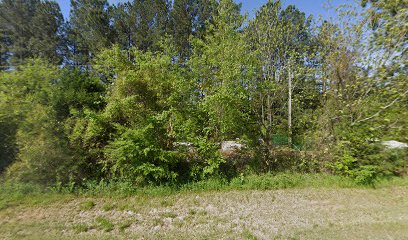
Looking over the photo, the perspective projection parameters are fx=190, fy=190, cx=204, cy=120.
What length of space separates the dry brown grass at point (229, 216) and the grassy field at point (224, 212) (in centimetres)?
2

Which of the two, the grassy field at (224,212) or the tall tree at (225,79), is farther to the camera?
the tall tree at (225,79)

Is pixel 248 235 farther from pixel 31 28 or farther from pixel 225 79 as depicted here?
pixel 31 28

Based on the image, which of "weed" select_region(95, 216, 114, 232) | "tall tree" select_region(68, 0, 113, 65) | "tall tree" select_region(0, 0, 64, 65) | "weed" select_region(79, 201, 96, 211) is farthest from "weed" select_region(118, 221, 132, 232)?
"tall tree" select_region(0, 0, 64, 65)

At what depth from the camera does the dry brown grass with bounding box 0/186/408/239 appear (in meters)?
3.70

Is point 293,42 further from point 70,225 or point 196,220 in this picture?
point 70,225

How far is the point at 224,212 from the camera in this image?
4.59 meters

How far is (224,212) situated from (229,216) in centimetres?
21

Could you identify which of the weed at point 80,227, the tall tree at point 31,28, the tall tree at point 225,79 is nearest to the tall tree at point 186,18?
the tall tree at point 225,79

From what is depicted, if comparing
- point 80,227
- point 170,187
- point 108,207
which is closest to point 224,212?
point 170,187

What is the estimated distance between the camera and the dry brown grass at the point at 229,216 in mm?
3701

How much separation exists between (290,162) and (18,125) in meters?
8.74

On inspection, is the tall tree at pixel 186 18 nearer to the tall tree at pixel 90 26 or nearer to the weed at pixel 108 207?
the tall tree at pixel 90 26

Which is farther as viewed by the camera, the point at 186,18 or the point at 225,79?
the point at 186,18

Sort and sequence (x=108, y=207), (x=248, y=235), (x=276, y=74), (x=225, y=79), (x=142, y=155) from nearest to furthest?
(x=248, y=235) < (x=108, y=207) < (x=142, y=155) < (x=225, y=79) < (x=276, y=74)
